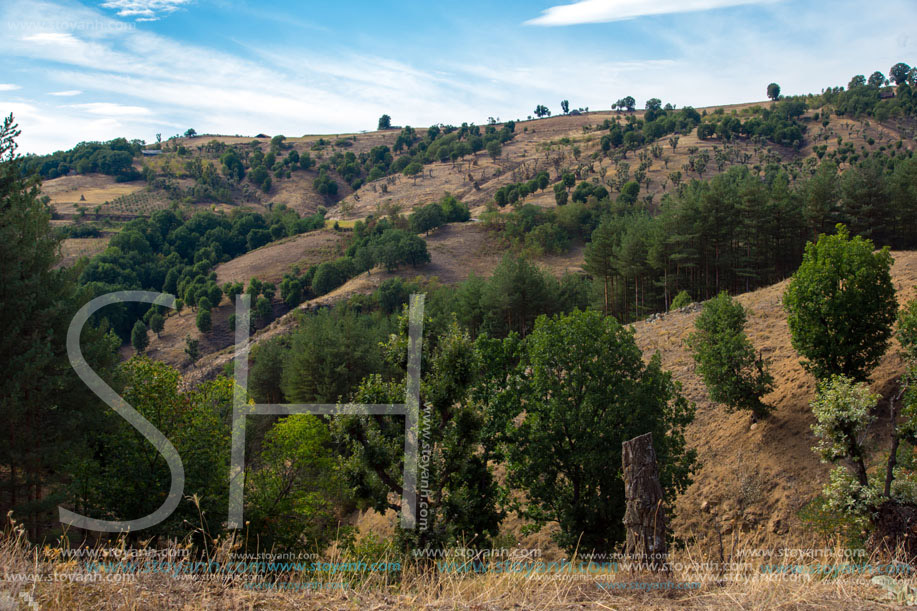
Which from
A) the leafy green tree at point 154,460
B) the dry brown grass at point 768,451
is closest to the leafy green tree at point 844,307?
the dry brown grass at point 768,451

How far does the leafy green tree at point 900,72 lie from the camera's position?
171625 mm

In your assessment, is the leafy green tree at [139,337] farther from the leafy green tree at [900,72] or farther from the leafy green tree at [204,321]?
the leafy green tree at [900,72]

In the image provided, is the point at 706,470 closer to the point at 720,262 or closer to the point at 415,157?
the point at 720,262

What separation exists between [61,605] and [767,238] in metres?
57.1

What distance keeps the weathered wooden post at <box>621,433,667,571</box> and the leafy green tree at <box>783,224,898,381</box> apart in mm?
11717

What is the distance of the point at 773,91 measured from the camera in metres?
195

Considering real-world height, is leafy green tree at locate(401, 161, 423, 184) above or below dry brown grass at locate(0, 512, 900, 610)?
above

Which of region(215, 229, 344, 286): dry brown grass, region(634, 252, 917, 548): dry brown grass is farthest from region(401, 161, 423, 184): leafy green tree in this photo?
region(634, 252, 917, 548): dry brown grass

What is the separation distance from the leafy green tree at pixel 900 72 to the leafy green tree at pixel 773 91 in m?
31.8

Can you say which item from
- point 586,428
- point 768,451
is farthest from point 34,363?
point 768,451

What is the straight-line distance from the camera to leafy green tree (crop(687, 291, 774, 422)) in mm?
17922

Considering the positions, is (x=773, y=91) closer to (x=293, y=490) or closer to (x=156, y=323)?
(x=156, y=323)

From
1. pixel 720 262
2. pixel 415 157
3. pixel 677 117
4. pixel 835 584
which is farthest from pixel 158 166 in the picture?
pixel 835 584

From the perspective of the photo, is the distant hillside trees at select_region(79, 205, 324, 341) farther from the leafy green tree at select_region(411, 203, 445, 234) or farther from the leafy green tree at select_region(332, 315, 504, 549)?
the leafy green tree at select_region(332, 315, 504, 549)
